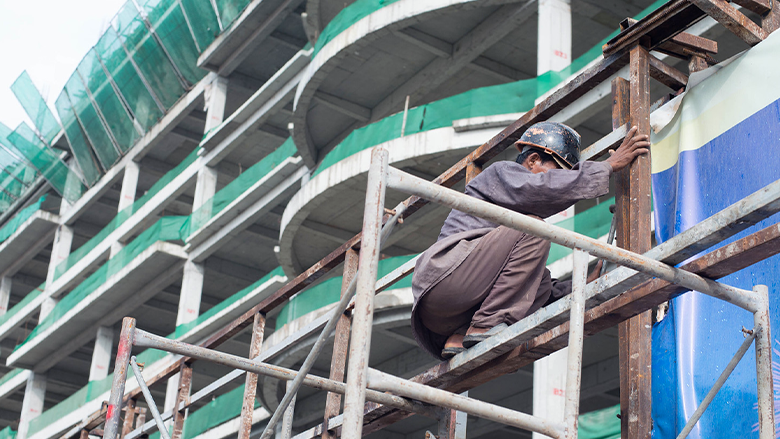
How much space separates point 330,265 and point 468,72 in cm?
1536

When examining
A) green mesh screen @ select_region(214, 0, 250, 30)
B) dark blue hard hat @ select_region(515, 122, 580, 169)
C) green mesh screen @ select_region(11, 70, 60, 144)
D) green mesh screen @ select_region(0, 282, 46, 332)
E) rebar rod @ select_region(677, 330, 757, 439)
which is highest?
green mesh screen @ select_region(11, 70, 60, 144)

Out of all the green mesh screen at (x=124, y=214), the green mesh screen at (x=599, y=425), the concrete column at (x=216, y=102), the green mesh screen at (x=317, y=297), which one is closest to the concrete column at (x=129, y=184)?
the green mesh screen at (x=124, y=214)

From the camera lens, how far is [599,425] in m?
8.50

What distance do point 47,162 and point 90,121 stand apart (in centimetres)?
466

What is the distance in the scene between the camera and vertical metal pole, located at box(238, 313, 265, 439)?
7.20 metres

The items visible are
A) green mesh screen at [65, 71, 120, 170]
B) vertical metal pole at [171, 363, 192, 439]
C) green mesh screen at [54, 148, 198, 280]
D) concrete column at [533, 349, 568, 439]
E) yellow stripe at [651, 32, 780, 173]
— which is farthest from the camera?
green mesh screen at [65, 71, 120, 170]

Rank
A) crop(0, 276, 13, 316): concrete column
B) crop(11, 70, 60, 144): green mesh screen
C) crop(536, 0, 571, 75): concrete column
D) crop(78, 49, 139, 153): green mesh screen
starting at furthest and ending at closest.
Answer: crop(0, 276, 13, 316): concrete column → crop(11, 70, 60, 144): green mesh screen → crop(78, 49, 139, 153): green mesh screen → crop(536, 0, 571, 75): concrete column

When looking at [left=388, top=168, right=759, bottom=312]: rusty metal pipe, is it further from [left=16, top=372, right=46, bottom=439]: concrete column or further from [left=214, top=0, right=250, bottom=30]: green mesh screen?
[left=16, top=372, right=46, bottom=439]: concrete column

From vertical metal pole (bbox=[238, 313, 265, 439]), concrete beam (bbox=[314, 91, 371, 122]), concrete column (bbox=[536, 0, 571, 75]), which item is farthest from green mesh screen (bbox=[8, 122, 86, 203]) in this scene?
vertical metal pole (bbox=[238, 313, 265, 439])

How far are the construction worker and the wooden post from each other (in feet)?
0.35

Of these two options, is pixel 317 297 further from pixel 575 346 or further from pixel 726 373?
pixel 575 346

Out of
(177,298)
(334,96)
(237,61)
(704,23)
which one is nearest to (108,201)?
(177,298)

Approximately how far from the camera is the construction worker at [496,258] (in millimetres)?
4664

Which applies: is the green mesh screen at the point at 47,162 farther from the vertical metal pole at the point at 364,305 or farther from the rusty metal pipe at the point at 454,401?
the rusty metal pipe at the point at 454,401
